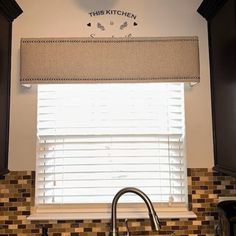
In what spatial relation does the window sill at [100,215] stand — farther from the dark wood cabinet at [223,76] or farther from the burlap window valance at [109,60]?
the burlap window valance at [109,60]

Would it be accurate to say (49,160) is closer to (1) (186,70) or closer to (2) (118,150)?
(2) (118,150)

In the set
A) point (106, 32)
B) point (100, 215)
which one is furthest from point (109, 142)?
point (106, 32)

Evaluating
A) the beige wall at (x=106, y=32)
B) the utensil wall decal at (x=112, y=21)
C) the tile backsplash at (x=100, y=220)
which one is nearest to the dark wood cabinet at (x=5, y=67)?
the beige wall at (x=106, y=32)

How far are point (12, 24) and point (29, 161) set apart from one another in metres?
0.75

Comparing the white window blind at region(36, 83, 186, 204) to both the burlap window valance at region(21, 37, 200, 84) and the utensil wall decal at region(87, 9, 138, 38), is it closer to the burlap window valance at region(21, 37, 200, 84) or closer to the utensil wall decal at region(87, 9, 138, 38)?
the burlap window valance at region(21, 37, 200, 84)

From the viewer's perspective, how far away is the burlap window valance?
1419 mm

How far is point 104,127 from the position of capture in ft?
4.99

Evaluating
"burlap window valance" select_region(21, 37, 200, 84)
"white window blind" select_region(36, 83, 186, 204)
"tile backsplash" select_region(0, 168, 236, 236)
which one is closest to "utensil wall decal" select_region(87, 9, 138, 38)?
"burlap window valance" select_region(21, 37, 200, 84)

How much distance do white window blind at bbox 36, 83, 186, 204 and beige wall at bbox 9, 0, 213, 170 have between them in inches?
2.5

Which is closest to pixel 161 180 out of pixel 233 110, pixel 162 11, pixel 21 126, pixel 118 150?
pixel 118 150

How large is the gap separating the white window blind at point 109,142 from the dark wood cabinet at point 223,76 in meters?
0.19

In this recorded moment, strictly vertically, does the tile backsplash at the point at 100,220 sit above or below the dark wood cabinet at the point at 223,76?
below

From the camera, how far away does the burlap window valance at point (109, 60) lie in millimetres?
1419

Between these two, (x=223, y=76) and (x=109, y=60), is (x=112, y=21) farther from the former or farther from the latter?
(x=223, y=76)
